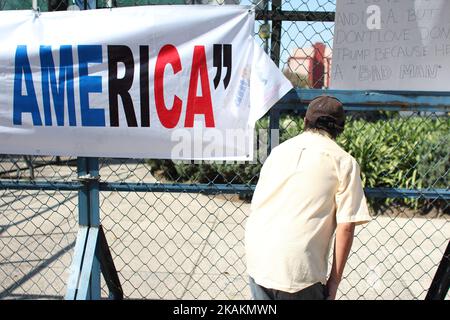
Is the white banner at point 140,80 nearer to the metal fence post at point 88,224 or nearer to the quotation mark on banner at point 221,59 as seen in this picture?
the quotation mark on banner at point 221,59

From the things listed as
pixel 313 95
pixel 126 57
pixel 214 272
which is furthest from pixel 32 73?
pixel 214 272

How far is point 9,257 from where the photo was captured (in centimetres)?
491

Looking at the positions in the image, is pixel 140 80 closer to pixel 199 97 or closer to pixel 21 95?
pixel 199 97

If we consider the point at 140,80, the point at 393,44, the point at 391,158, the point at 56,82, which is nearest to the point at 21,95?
the point at 56,82

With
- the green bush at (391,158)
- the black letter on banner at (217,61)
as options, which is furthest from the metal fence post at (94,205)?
the green bush at (391,158)

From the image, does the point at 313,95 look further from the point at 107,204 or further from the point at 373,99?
the point at 107,204

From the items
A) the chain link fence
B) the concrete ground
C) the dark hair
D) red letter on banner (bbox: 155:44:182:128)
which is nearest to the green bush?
the chain link fence

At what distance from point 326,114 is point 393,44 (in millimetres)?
834

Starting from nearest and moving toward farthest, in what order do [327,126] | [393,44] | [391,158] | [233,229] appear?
[327,126], [393,44], [233,229], [391,158]

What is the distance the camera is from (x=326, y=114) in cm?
226

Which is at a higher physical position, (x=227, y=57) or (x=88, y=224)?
(x=227, y=57)

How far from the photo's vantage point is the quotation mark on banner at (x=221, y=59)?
110 inches

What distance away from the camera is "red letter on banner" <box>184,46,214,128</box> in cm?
281

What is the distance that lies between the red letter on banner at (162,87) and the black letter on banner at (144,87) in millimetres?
57
